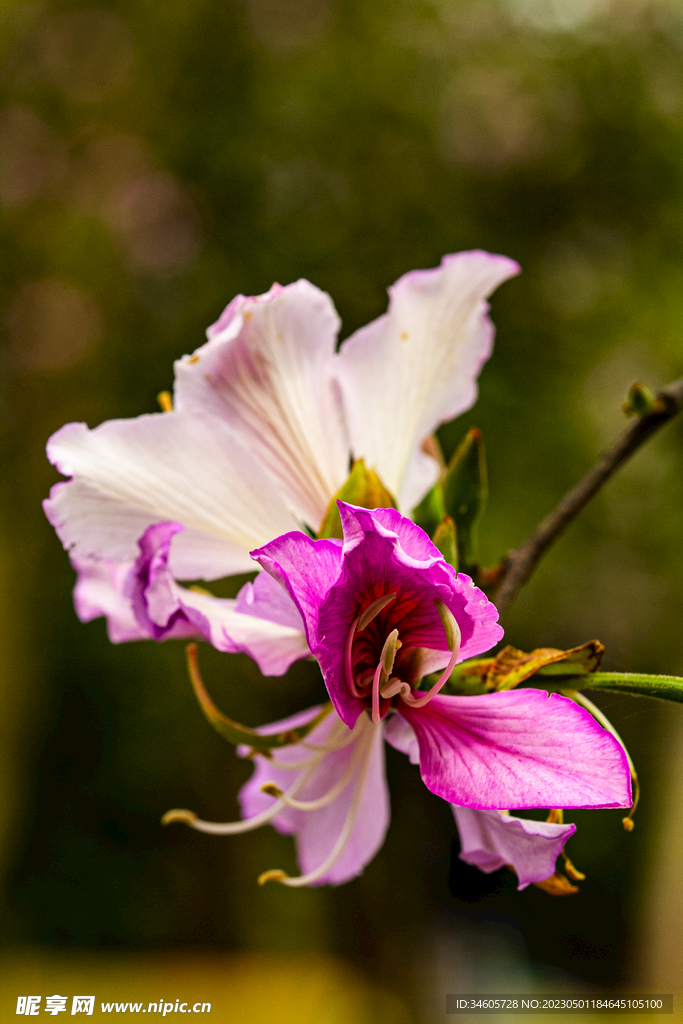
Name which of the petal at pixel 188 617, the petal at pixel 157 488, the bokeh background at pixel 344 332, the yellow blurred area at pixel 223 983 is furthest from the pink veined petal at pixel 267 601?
the yellow blurred area at pixel 223 983

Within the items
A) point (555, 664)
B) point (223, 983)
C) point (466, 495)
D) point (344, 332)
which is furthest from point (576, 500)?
point (223, 983)

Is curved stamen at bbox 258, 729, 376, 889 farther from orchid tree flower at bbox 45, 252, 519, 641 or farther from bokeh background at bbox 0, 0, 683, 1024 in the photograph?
bokeh background at bbox 0, 0, 683, 1024

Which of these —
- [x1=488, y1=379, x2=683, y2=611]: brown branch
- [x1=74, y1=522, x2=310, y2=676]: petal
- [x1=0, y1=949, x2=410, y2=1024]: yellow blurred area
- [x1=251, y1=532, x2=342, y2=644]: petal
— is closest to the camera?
[x1=251, y1=532, x2=342, y2=644]: petal

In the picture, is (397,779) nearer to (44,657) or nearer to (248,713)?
(248,713)

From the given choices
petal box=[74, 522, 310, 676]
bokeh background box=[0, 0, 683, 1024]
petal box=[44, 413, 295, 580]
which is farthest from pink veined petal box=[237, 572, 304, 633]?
bokeh background box=[0, 0, 683, 1024]

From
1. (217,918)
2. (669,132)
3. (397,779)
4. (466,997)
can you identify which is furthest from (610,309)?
(217,918)
